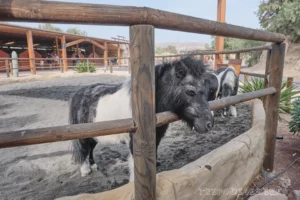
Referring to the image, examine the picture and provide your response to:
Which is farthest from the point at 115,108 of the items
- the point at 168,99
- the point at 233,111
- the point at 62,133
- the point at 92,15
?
the point at 233,111

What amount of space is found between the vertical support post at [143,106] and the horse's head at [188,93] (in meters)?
0.38

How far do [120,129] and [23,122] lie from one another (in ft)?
12.6

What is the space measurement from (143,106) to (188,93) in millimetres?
485

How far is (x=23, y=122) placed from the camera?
4016 mm

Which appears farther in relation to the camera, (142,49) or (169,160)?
(169,160)

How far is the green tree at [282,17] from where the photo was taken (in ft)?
50.5

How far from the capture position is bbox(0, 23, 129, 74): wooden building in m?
12.1

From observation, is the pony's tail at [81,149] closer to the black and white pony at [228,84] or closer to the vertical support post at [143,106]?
the vertical support post at [143,106]

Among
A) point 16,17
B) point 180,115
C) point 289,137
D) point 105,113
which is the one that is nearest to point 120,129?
point 180,115

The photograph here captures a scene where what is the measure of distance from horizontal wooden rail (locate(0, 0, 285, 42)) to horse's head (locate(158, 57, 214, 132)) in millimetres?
317

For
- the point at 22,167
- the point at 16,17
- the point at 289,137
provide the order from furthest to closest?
the point at 289,137, the point at 22,167, the point at 16,17

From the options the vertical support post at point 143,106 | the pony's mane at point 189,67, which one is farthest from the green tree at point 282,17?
the vertical support post at point 143,106

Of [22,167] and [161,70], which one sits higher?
[161,70]

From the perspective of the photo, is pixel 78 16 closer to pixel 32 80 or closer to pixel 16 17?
pixel 16 17
